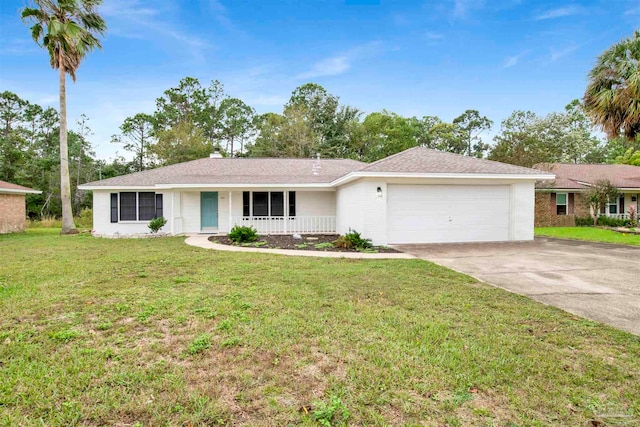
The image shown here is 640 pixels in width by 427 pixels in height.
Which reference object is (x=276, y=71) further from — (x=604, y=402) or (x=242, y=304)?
(x=604, y=402)

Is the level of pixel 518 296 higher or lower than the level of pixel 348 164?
lower

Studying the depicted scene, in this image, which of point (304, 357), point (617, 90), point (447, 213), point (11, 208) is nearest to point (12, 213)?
point (11, 208)

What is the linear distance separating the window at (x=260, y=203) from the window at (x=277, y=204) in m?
0.28

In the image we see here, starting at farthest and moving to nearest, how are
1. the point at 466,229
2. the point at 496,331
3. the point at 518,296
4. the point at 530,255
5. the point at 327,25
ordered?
1. the point at 327,25
2. the point at 466,229
3. the point at 530,255
4. the point at 518,296
5. the point at 496,331

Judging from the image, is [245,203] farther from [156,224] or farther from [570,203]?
[570,203]

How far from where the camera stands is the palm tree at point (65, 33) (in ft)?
51.7

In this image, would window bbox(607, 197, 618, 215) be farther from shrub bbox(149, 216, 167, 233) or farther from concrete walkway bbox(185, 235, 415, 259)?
shrub bbox(149, 216, 167, 233)

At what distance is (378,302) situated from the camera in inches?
196

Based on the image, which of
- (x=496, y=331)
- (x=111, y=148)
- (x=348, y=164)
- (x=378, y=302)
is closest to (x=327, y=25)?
(x=348, y=164)

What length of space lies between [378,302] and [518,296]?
2.29 metres

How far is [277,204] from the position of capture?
642 inches

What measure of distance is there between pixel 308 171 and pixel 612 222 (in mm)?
17422

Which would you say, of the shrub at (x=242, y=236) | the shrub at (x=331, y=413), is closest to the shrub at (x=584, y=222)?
the shrub at (x=242, y=236)

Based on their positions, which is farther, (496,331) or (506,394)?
(496,331)
